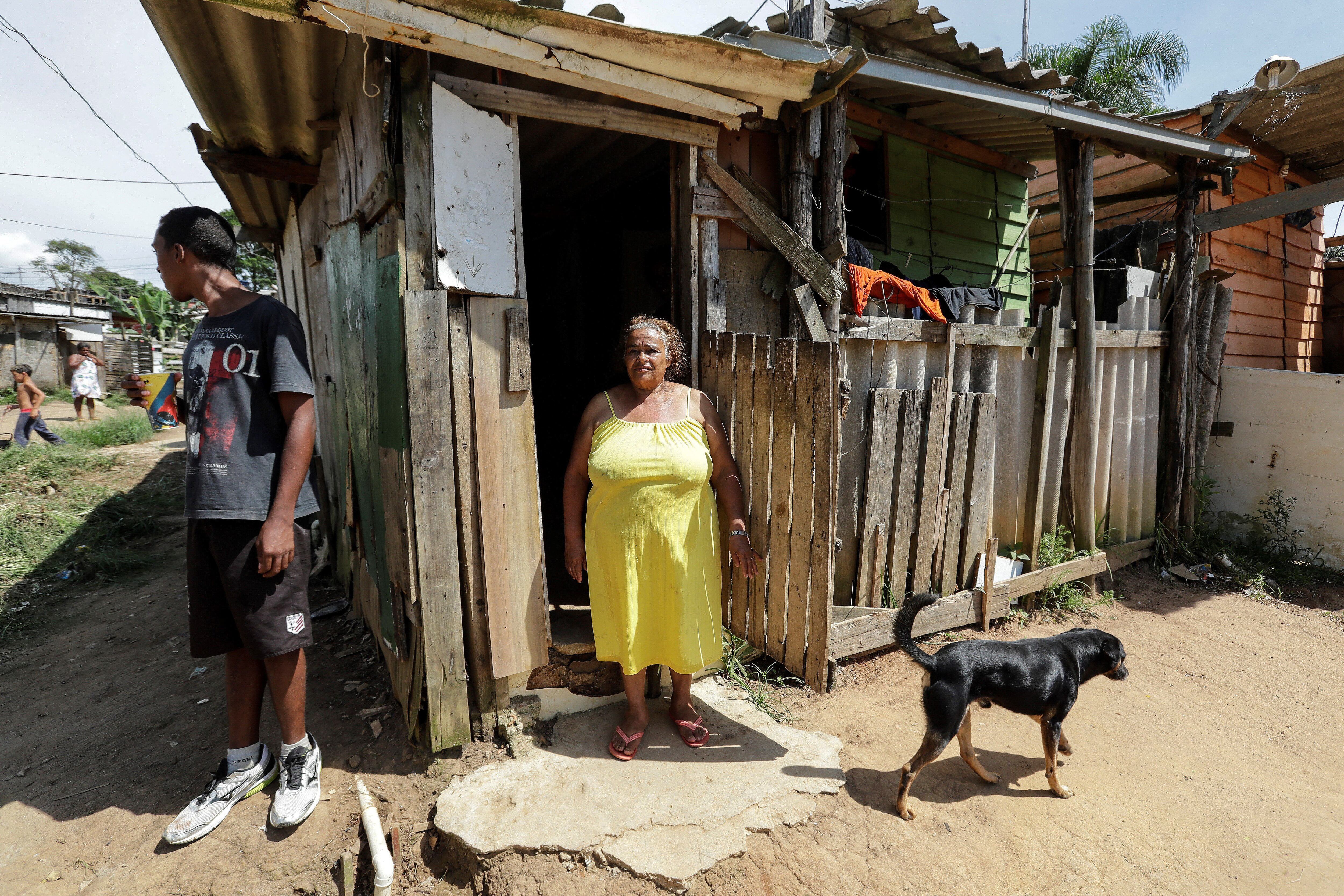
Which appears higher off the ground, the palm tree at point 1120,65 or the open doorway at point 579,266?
the palm tree at point 1120,65

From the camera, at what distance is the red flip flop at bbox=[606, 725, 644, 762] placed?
2.87 m

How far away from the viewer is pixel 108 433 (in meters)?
11.8

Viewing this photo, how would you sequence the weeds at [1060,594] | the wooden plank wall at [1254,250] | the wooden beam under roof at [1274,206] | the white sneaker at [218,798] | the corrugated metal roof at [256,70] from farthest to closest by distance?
1. the wooden plank wall at [1254,250]
2. the wooden beam under roof at [1274,206]
3. the weeds at [1060,594]
4. the corrugated metal roof at [256,70]
5. the white sneaker at [218,798]

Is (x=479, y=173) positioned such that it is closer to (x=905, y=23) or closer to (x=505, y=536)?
(x=505, y=536)

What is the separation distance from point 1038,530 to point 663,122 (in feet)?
12.5

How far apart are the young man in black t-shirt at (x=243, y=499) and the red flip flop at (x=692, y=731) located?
1.58 meters

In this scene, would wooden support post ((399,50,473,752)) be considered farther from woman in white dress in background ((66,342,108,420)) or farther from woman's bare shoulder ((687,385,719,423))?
woman in white dress in background ((66,342,108,420))

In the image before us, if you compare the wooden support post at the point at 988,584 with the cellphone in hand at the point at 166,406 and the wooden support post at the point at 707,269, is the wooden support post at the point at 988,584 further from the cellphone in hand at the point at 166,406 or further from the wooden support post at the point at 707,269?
the cellphone in hand at the point at 166,406

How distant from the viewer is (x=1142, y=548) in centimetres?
545

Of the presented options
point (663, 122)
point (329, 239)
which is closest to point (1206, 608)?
point (663, 122)

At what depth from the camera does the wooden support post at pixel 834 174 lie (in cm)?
367

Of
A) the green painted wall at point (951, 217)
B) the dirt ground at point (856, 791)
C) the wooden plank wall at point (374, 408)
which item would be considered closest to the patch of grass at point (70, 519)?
the dirt ground at point (856, 791)

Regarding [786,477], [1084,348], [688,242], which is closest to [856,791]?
[786,477]

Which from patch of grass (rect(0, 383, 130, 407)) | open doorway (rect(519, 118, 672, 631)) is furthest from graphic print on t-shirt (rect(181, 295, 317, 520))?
patch of grass (rect(0, 383, 130, 407))
